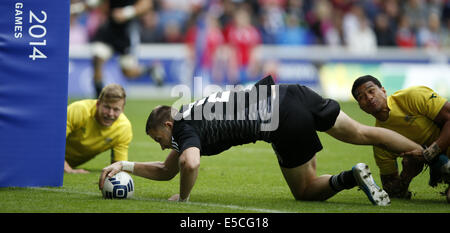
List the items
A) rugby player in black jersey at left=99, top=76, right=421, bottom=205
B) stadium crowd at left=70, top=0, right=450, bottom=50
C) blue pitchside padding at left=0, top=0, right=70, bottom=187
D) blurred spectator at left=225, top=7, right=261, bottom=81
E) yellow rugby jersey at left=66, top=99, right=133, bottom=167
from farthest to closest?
blurred spectator at left=225, top=7, right=261, bottom=81, stadium crowd at left=70, top=0, right=450, bottom=50, yellow rugby jersey at left=66, top=99, right=133, bottom=167, blue pitchside padding at left=0, top=0, right=70, bottom=187, rugby player in black jersey at left=99, top=76, right=421, bottom=205

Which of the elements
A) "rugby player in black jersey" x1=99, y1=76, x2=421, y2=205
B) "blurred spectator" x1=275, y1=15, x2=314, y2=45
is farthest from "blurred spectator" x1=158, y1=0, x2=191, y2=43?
"rugby player in black jersey" x1=99, y1=76, x2=421, y2=205

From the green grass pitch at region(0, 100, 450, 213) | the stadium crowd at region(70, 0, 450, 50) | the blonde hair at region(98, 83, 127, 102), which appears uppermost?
the stadium crowd at region(70, 0, 450, 50)

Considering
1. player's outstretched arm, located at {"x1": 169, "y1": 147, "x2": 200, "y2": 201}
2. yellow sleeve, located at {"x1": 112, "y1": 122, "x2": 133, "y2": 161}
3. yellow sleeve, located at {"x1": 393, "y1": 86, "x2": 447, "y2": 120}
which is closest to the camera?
player's outstretched arm, located at {"x1": 169, "y1": 147, "x2": 200, "y2": 201}

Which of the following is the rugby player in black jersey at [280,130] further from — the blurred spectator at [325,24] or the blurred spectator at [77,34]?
the blurred spectator at [325,24]

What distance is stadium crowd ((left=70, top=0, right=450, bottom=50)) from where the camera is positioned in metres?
23.7

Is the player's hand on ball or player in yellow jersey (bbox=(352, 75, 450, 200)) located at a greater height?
player in yellow jersey (bbox=(352, 75, 450, 200))

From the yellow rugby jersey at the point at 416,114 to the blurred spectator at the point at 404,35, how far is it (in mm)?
19020

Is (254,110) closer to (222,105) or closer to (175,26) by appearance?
(222,105)

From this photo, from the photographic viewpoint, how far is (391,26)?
25.5m

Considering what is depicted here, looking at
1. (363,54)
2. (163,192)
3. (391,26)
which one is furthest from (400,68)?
(163,192)

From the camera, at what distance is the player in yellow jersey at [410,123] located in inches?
251

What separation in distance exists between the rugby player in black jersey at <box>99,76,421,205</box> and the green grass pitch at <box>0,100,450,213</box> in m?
0.20
